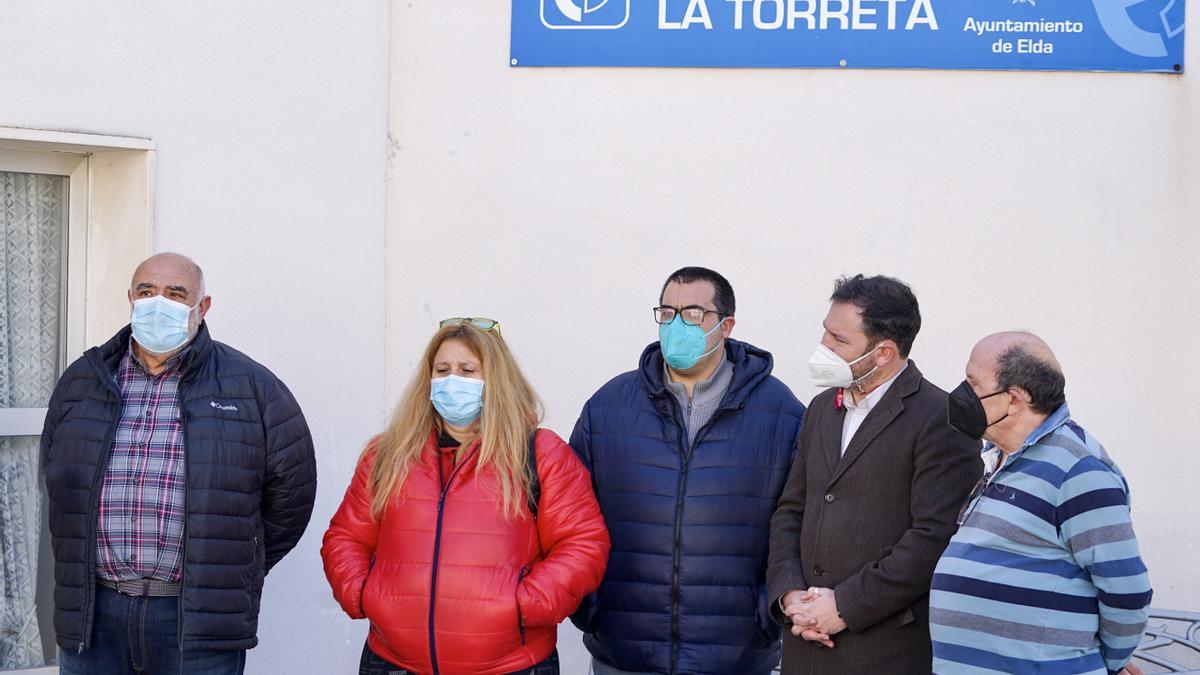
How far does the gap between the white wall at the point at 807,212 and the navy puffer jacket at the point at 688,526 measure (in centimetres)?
123

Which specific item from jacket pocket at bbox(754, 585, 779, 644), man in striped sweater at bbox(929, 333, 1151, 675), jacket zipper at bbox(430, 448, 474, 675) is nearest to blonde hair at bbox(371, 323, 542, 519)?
jacket zipper at bbox(430, 448, 474, 675)

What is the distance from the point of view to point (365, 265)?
552cm

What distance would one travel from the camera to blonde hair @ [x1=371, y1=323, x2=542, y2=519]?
3.82 metres

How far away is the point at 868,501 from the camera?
3.74 m

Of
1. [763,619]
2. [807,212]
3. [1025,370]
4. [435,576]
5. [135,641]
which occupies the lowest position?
[135,641]

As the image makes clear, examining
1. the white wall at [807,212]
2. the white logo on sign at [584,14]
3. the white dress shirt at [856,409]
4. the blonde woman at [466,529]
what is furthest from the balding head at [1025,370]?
the white logo on sign at [584,14]

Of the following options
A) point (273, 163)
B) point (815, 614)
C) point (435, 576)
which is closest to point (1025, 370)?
point (815, 614)

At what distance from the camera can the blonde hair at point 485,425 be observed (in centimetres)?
382

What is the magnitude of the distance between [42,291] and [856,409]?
3071 millimetres

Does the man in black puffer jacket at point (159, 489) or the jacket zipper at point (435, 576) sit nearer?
the jacket zipper at point (435, 576)

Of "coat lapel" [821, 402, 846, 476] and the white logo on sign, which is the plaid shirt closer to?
"coat lapel" [821, 402, 846, 476]

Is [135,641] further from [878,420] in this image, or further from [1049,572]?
[1049,572]

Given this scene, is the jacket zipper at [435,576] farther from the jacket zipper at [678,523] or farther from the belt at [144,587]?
the belt at [144,587]

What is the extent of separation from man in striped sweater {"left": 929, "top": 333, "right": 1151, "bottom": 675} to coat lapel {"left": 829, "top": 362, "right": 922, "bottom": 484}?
0.92 feet
